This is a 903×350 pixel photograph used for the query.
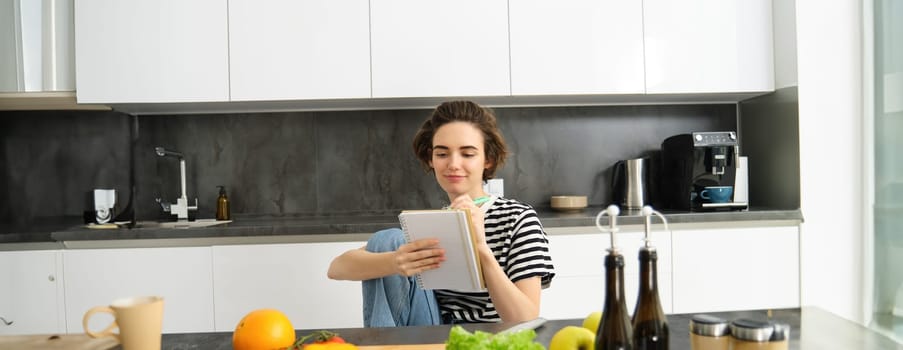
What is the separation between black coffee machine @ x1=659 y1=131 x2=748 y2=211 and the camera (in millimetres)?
2756

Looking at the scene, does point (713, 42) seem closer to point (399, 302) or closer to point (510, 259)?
point (510, 259)

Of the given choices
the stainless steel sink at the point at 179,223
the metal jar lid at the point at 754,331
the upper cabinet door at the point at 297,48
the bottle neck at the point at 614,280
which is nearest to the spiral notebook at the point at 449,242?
the bottle neck at the point at 614,280

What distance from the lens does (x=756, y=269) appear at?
2.64 m

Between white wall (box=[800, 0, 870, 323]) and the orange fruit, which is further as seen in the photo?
white wall (box=[800, 0, 870, 323])

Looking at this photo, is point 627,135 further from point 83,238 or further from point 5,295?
point 5,295

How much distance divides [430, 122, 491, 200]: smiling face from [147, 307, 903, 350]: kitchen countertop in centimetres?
50

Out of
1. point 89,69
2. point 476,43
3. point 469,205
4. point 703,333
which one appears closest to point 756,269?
point 476,43

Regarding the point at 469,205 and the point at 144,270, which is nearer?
the point at 469,205

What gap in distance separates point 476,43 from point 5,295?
225cm

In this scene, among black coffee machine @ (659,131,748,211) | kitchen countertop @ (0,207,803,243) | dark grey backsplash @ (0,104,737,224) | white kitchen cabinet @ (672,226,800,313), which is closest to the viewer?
kitchen countertop @ (0,207,803,243)

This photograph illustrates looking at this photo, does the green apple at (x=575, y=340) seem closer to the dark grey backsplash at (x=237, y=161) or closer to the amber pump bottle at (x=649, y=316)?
the amber pump bottle at (x=649, y=316)

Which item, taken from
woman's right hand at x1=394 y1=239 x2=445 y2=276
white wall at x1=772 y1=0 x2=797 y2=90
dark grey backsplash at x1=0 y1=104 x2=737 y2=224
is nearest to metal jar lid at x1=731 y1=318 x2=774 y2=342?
woman's right hand at x1=394 y1=239 x2=445 y2=276

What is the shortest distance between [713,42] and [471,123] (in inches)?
69.5

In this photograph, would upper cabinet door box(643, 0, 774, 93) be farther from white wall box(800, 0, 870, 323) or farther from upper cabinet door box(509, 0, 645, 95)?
white wall box(800, 0, 870, 323)
